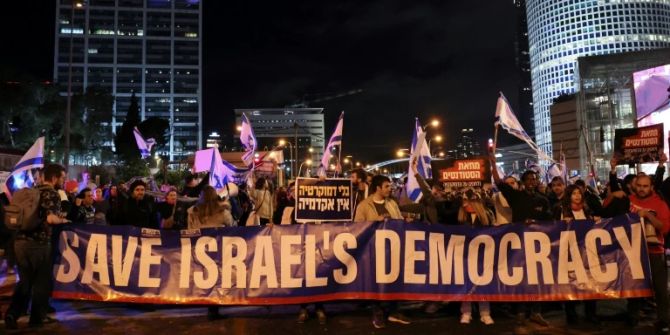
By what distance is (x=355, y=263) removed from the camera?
6395 mm

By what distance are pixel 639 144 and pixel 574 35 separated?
14232 cm

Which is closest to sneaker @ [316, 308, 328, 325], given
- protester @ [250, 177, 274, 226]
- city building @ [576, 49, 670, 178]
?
protester @ [250, 177, 274, 226]

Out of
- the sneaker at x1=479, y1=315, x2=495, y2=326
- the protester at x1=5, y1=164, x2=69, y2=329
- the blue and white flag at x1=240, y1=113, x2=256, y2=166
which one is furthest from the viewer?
the blue and white flag at x1=240, y1=113, x2=256, y2=166

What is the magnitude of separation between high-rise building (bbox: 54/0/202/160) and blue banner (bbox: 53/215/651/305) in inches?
5185

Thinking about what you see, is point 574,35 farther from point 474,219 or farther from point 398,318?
point 398,318

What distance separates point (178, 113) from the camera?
14188 cm

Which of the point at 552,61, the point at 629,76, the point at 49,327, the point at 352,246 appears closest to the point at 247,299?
the point at 352,246

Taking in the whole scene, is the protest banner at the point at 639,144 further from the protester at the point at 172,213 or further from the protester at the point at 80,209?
the protester at the point at 80,209

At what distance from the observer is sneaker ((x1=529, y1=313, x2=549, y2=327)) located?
6.04 meters

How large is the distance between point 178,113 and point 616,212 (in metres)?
145

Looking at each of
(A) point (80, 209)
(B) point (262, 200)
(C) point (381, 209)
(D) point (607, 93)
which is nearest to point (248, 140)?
(B) point (262, 200)

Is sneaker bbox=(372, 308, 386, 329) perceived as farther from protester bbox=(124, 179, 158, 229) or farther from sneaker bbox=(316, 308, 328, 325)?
protester bbox=(124, 179, 158, 229)

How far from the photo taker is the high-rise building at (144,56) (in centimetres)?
13438

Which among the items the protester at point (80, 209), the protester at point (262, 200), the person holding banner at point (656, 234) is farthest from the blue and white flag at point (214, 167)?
the person holding banner at point (656, 234)
